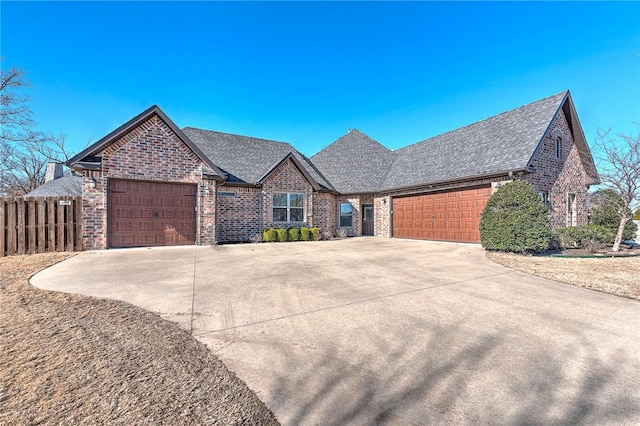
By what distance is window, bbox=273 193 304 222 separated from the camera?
1440 cm

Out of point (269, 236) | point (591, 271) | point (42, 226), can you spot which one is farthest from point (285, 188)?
point (591, 271)

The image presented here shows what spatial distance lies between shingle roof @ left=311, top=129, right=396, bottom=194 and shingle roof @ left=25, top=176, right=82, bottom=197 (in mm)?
16400

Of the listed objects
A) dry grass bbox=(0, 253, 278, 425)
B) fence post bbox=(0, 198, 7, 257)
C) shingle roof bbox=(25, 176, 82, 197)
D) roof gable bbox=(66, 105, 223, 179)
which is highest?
roof gable bbox=(66, 105, 223, 179)

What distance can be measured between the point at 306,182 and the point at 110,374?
13350mm

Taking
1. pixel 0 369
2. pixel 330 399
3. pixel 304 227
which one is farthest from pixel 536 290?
pixel 304 227

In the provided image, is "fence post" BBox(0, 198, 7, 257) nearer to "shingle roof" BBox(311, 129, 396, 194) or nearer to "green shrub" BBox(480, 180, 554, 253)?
"shingle roof" BBox(311, 129, 396, 194)

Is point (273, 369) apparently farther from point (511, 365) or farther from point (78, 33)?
point (78, 33)

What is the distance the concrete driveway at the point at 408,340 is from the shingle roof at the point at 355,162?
12376 mm

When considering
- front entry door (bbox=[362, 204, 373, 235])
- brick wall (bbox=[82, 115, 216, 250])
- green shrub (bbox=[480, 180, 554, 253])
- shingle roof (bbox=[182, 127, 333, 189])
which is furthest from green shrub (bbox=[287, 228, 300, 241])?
green shrub (bbox=[480, 180, 554, 253])

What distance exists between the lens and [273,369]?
2.40 m

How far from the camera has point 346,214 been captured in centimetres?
1805

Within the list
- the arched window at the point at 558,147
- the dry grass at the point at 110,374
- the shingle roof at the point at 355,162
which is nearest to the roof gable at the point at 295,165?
the shingle roof at the point at 355,162

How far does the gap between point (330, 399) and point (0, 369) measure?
2.77m

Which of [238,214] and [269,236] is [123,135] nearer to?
[238,214]
